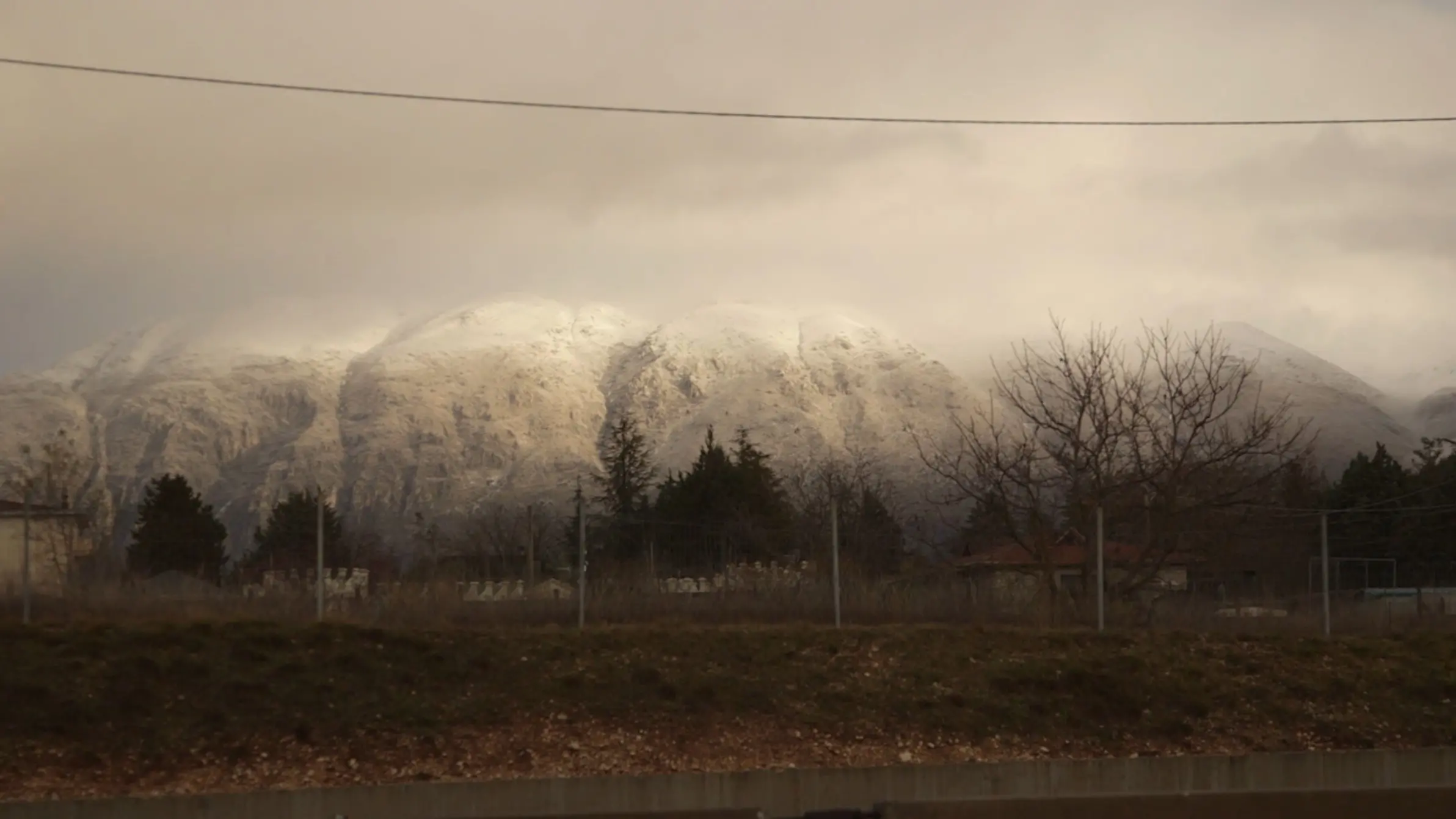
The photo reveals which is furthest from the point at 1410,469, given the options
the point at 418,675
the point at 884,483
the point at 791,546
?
the point at 418,675

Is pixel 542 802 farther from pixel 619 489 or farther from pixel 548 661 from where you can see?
pixel 619 489

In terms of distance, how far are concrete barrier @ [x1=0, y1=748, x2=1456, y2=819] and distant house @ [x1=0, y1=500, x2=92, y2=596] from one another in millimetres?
8773

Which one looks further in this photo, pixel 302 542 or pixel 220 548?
pixel 302 542

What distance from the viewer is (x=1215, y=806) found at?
1341 cm

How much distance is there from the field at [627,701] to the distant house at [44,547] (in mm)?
2729

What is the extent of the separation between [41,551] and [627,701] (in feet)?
41.1

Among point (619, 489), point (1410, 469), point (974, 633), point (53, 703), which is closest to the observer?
point (53, 703)

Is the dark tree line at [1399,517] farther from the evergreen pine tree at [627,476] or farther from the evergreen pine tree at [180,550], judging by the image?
the evergreen pine tree at [627,476]

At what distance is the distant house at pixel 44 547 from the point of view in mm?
21875

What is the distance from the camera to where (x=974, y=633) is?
21.9m

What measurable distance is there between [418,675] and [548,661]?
5.91ft

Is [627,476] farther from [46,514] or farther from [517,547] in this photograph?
[46,514]

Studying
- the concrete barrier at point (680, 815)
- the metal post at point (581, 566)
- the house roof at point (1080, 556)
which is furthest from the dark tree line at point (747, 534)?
the concrete barrier at point (680, 815)

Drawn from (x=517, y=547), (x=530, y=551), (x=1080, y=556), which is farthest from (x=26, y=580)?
(x=1080, y=556)
